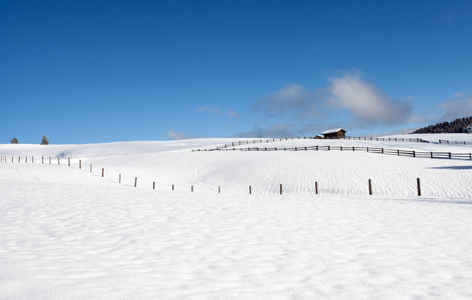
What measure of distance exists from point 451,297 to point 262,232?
5471 mm

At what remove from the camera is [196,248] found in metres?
7.46

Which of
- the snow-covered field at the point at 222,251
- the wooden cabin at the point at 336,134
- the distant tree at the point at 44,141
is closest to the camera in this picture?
the snow-covered field at the point at 222,251

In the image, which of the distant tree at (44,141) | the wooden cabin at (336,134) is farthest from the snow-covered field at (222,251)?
the distant tree at (44,141)

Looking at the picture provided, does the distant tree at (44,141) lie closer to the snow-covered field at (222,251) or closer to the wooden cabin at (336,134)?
the wooden cabin at (336,134)

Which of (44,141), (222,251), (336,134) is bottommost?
(222,251)

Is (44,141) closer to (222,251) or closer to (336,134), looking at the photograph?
(336,134)

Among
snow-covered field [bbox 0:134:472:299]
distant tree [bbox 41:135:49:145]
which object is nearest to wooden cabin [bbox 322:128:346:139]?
snow-covered field [bbox 0:134:472:299]

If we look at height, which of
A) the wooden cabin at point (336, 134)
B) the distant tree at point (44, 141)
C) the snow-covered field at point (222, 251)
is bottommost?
the snow-covered field at point (222, 251)

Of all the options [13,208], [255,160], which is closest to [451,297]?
[13,208]

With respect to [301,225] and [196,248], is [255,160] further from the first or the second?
[196,248]

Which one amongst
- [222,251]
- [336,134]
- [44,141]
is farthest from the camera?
[44,141]

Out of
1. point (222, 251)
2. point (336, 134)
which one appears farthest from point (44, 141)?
point (222, 251)

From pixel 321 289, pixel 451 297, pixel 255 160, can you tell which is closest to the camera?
pixel 451 297

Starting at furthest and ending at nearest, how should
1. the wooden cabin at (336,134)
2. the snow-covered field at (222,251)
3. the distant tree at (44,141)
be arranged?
the distant tree at (44,141)
the wooden cabin at (336,134)
the snow-covered field at (222,251)
